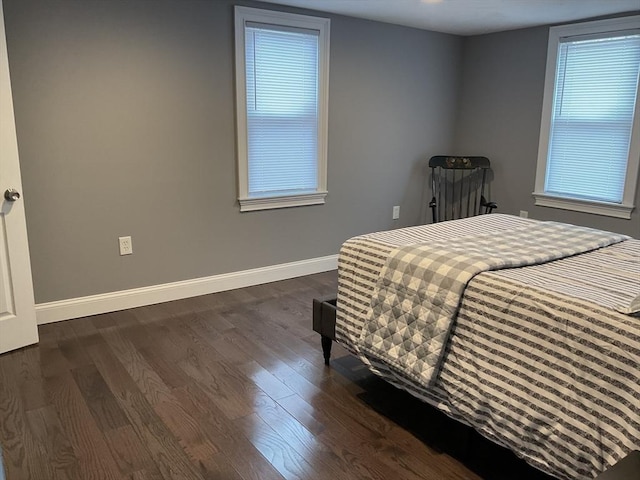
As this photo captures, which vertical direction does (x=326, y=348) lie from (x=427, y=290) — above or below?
below

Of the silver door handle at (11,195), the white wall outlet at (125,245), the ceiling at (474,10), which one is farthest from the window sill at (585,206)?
the silver door handle at (11,195)

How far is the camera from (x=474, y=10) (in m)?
3.80

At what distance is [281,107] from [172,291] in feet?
5.34

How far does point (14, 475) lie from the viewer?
74.7 inches

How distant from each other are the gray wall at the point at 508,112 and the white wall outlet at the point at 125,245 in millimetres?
3350

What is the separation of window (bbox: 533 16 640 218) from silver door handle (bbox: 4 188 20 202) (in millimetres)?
4037

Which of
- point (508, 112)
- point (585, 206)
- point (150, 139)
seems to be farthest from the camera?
point (508, 112)

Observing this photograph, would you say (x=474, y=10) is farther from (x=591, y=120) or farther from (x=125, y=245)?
(x=125, y=245)

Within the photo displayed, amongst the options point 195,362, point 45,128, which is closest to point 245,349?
point 195,362

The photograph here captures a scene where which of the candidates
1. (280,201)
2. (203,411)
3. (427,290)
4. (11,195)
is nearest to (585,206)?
(280,201)

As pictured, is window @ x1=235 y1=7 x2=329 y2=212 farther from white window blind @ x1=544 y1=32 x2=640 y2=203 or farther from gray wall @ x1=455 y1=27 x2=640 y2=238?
white window blind @ x1=544 y1=32 x2=640 y2=203

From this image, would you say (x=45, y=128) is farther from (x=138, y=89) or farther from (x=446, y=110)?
(x=446, y=110)

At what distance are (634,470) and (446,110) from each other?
429 cm

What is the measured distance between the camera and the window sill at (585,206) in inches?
158
